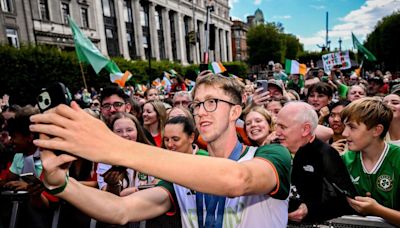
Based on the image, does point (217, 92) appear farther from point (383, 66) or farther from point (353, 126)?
point (383, 66)

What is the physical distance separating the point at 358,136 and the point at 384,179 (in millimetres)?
405

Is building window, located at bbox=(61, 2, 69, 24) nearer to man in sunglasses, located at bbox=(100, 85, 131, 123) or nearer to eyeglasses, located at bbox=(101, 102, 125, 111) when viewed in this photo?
Result: man in sunglasses, located at bbox=(100, 85, 131, 123)

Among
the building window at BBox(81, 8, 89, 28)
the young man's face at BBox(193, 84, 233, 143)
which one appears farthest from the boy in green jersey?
the building window at BBox(81, 8, 89, 28)

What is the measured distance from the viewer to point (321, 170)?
2.35 metres

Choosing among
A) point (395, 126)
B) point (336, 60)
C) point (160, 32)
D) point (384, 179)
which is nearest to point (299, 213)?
point (384, 179)

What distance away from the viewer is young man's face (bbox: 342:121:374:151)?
2586 mm

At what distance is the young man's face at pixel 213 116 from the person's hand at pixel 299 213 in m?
0.98

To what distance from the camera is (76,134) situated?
1056mm

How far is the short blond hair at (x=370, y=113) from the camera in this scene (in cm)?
262

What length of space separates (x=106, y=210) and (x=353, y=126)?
→ 7.36 feet

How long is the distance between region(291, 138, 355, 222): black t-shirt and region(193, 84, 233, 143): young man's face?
101cm

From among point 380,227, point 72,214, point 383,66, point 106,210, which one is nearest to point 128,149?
point 106,210

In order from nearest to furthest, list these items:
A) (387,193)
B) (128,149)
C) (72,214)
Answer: (128,149) → (387,193) → (72,214)

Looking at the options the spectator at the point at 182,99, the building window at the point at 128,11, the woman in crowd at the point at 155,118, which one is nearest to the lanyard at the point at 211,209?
the woman in crowd at the point at 155,118
